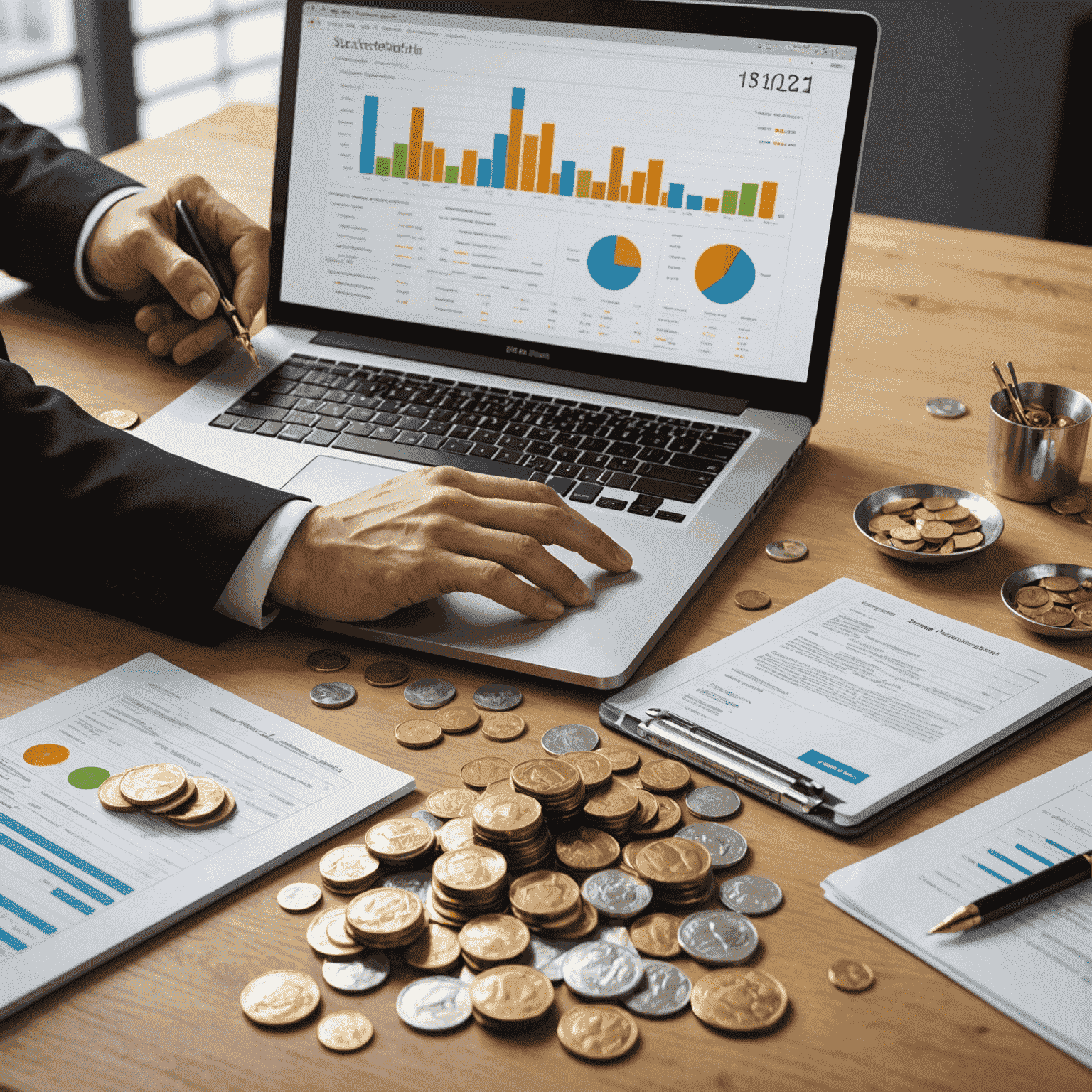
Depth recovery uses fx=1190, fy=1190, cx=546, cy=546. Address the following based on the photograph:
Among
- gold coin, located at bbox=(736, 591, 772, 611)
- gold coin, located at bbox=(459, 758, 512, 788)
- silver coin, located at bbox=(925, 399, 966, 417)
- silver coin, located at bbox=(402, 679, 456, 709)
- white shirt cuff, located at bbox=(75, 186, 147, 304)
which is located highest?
white shirt cuff, located at bbox=(75, 186, 147, 304)

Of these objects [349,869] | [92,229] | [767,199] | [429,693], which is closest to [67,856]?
[349,869]

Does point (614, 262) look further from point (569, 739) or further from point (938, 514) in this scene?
point (569, 739)

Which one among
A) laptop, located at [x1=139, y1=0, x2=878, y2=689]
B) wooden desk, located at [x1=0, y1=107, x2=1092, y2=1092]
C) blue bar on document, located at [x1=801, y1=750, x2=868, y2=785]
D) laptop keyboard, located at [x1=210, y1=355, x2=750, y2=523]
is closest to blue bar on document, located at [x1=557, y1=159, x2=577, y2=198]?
laptop, located at [x1=139, y1=0, x2=878, y2=689]

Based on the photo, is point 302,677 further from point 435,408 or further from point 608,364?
point 608,364

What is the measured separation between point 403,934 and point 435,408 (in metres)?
0.70

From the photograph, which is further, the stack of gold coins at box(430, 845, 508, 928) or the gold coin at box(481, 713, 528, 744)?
the gold coin at box(481, 713, 528, 744)

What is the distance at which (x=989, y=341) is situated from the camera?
1496 mm

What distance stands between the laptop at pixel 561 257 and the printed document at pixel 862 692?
12cm

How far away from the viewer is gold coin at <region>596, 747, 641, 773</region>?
0.84 meters

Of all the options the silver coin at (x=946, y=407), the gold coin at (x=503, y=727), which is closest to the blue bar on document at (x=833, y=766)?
the gold coin at (x=503, y=727)

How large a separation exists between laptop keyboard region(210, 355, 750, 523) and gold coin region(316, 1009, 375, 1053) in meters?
0.56

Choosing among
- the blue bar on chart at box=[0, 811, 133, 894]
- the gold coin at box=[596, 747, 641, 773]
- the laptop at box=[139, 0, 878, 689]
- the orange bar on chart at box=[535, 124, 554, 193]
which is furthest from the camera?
the orange bar on chart at box=[535, 124, 554, 193]

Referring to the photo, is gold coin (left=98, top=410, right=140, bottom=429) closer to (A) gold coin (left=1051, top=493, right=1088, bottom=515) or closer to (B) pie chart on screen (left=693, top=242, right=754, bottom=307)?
(B) pie chart on screen (left=693, top=242, right=754, bottom=307)

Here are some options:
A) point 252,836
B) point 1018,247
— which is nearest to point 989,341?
point 1018,247
